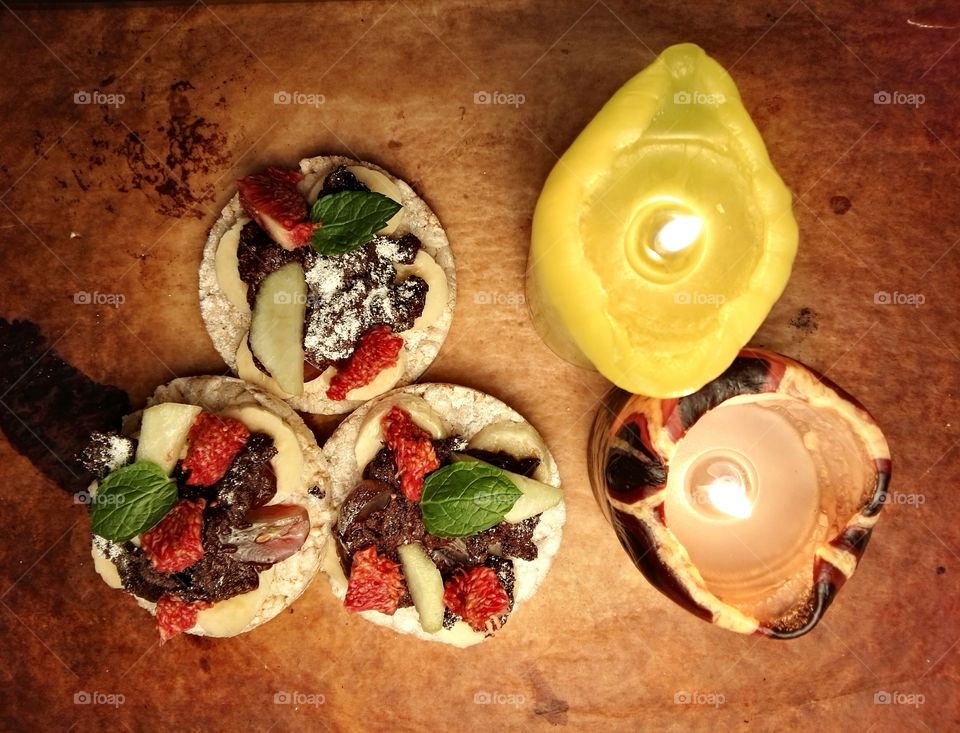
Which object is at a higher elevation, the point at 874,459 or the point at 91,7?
the point at 91,7

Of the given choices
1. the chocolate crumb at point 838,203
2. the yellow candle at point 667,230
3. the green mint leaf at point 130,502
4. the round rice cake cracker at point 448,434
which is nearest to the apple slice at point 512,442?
the round rice cake cracker at point 448,434

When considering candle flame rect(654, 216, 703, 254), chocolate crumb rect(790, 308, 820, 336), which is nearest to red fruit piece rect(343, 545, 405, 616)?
candle flame rect(654, 216, 703, 254)

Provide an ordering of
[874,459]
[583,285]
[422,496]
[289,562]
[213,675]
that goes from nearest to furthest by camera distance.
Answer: [583,285], [874,459], [422,496], [289,562], [213,675]

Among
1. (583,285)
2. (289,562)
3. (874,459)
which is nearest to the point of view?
(583,285)

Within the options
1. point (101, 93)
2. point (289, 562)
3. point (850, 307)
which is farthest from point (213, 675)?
point (850, 307)

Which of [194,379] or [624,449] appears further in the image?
[194,379]

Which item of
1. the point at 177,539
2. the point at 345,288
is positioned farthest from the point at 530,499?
the point at 177,539

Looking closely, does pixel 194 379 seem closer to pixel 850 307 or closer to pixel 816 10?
pixel 850 307
